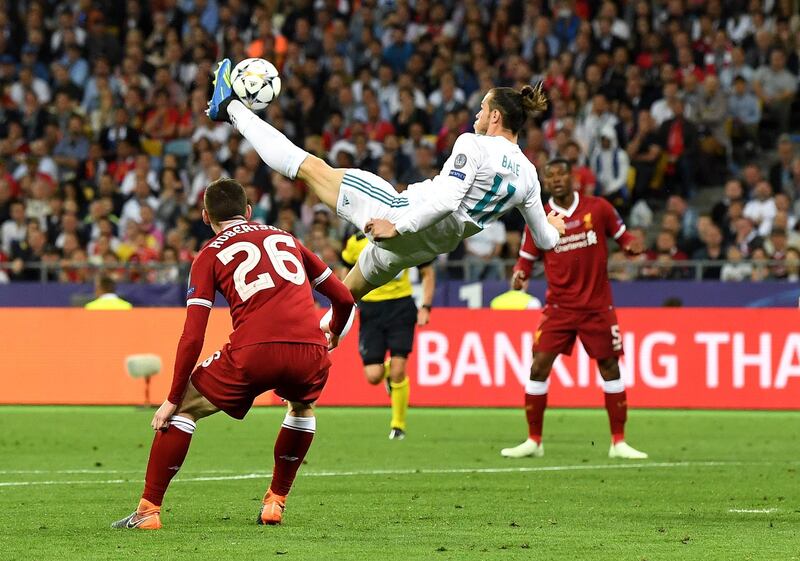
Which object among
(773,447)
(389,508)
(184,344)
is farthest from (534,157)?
(184,344)

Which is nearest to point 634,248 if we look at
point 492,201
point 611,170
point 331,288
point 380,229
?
point 492,201

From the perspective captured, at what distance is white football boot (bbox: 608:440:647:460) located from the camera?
501 inches

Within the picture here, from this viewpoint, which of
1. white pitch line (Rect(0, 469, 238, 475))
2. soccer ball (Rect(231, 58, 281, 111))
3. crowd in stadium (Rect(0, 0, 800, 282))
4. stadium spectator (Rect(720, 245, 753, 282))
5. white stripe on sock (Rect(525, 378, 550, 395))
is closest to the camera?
soccer ball (Rect(231, 58, 281, 111))

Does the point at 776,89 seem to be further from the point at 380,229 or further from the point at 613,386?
the point at 380,229

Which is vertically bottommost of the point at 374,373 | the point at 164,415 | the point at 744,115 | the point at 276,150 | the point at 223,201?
the point at 374,373

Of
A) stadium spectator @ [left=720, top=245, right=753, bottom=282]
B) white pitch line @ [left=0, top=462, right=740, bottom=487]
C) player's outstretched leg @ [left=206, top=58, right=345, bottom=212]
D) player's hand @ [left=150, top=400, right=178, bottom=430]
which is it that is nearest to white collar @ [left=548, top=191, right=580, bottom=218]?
white pitch line @ [left=0, top=462, right=740, bottom=487]

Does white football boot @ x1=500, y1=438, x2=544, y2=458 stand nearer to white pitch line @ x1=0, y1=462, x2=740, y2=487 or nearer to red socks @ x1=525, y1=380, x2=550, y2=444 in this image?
red socks @ x1=525, y1=380, x2=550, y2=444

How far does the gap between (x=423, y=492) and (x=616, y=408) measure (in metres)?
3.41

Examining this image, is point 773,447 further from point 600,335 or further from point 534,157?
point 534,157

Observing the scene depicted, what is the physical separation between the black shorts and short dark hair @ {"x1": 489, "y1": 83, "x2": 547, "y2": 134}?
5.44 metres

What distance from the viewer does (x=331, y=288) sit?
866 cm

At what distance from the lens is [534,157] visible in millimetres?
22328

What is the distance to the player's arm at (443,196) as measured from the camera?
9027 millimetres

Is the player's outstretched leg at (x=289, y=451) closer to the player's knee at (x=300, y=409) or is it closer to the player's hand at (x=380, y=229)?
the player's knee at (x=300, y=409)
